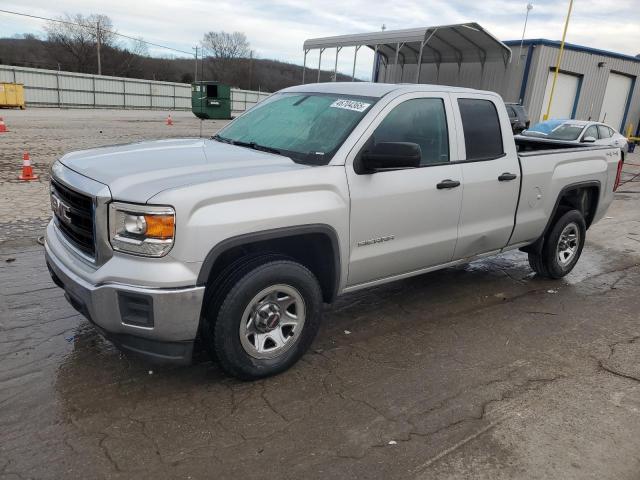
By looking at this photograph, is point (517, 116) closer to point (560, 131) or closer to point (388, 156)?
point (560, 131)

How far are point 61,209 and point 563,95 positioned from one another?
3071 centimetres

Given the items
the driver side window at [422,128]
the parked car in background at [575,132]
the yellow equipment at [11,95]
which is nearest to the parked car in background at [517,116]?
the parked car in background at [575,132]

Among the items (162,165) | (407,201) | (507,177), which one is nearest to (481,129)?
(507,177)

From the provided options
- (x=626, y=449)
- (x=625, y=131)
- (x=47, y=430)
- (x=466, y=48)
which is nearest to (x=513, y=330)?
(x=626, y=449)

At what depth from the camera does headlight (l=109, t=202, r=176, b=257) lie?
2.87m

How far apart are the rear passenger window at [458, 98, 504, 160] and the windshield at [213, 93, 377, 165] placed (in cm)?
100

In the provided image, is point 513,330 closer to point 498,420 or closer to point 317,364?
point 498,420

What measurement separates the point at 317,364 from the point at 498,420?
4.15 feet

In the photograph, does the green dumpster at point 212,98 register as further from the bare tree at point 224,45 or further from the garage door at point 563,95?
the bare tree at point 224,45

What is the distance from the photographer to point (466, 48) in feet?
83.9

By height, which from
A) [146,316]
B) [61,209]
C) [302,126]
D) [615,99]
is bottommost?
[146,316]

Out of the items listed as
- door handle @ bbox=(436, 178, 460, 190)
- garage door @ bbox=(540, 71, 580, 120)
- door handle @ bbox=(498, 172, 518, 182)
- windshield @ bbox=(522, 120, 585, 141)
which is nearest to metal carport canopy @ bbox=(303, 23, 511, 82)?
garage door @ bbox=(540, 71, 580, 120)

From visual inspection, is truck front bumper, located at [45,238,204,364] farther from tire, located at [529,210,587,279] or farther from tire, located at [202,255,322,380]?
tire, located at [529,210,587,279]

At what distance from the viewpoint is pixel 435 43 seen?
25281 millimetres
